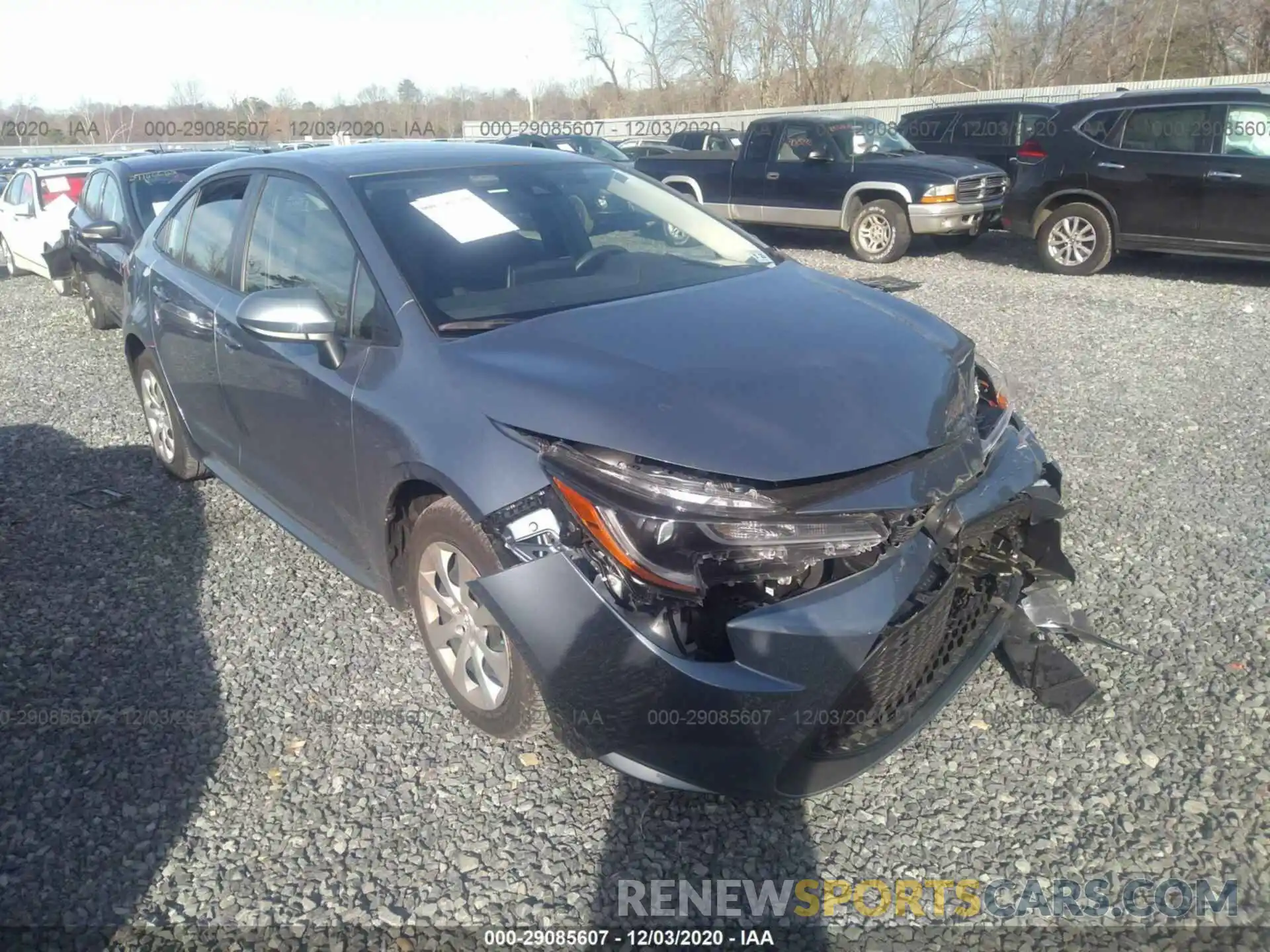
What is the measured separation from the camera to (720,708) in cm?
224

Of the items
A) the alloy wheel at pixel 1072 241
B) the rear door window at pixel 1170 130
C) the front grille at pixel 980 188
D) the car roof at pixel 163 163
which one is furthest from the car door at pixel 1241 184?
the car roof at pixel 163 163

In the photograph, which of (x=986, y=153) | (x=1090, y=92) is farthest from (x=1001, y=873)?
(x=1090, y=92)

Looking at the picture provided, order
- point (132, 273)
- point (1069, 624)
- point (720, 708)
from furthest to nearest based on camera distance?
1. point (132, 273)
2. point (1069, 624)
3. point (720, 708)

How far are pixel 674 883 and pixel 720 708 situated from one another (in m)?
0.59

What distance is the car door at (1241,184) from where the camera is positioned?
29.0 feet

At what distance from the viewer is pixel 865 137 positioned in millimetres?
12406

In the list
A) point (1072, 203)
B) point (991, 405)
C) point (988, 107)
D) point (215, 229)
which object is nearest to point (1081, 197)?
point (1072, 203)

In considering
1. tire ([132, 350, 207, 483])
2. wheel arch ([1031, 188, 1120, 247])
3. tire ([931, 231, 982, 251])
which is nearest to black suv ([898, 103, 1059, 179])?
tire ([931, 231, 982, 251])

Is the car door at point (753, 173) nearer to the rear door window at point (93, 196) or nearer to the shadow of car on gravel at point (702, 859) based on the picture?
the rear door window at point (93, 196)

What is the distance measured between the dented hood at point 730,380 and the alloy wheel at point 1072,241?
812 cm

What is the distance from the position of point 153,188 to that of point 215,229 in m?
4.62

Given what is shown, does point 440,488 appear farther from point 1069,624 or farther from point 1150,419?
point 1150,419

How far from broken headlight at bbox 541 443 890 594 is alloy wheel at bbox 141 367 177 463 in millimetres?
3632

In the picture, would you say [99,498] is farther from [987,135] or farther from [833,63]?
[833,63]
